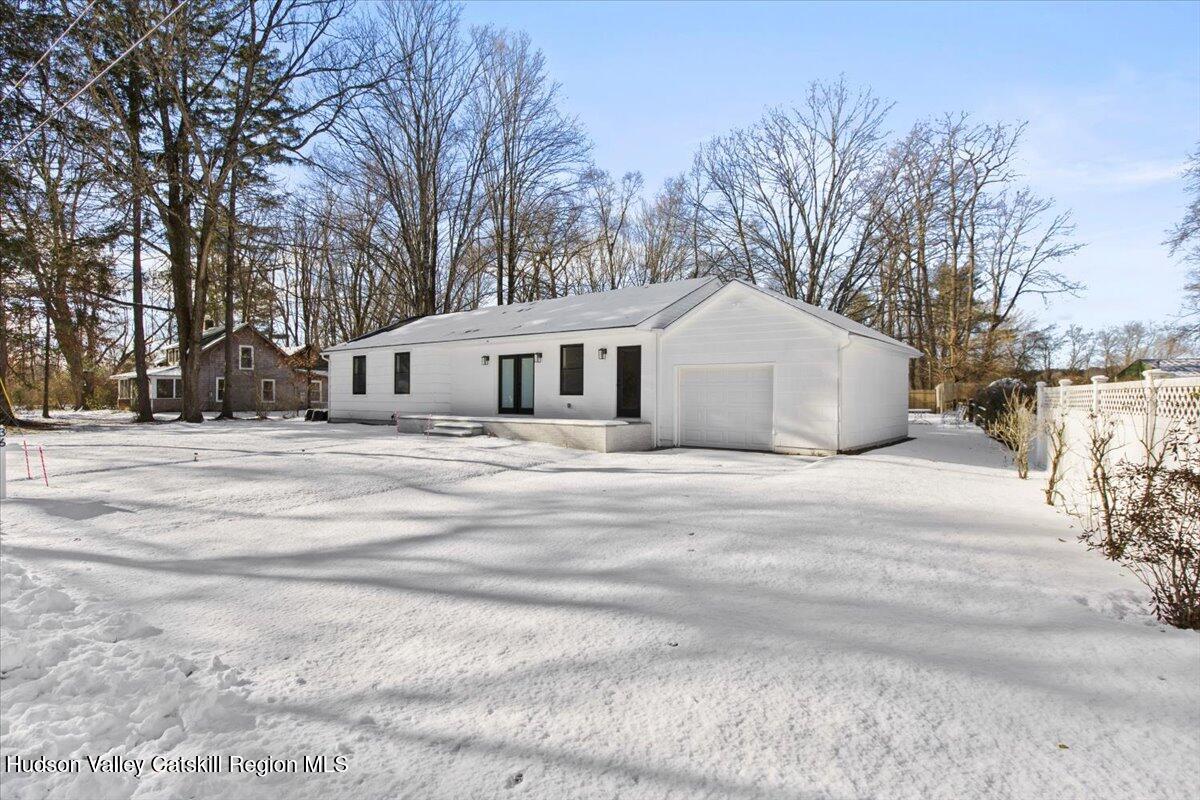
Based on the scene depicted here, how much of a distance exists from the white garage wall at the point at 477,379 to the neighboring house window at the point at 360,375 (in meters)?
0.20

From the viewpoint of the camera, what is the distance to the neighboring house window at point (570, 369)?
14.4m

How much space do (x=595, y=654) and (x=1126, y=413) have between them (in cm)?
704

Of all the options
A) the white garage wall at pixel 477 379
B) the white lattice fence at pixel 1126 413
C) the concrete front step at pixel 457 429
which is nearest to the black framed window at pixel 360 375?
the white garage wall at pixel 477 379

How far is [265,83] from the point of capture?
20.3 meters

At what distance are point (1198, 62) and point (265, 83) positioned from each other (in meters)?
24.7

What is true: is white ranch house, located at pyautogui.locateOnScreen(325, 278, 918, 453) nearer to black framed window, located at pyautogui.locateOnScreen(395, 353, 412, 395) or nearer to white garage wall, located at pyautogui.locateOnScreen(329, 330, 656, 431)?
white garage wall, located at pyautogui.locateOnScreen(329, 330, 656, 431)

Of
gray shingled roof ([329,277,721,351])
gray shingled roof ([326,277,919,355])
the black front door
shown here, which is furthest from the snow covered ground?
gray shingled roof ([329,277,721,351])

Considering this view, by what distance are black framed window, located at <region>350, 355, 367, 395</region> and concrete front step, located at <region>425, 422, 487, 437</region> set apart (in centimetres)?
621

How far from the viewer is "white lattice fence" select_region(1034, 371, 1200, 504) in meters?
Result: 5.03

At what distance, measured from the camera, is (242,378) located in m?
31.9

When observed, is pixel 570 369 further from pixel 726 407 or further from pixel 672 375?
pixel 726 407

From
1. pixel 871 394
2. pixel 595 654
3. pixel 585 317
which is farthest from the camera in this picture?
pixel 585 317

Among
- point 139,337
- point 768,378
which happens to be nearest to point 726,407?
point 768,378

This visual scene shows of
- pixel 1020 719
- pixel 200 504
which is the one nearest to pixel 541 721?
pixel 1020 719
